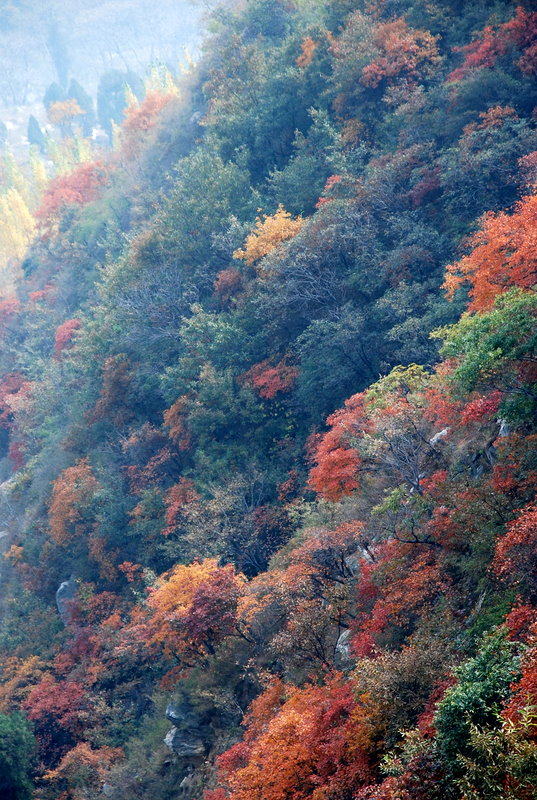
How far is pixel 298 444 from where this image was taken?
31828 mm

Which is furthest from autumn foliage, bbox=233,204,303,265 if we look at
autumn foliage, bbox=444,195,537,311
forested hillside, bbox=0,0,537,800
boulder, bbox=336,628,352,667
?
boulder, bbox=336,628,352,667

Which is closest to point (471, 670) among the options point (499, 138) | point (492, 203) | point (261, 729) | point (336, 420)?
point (261, 729)

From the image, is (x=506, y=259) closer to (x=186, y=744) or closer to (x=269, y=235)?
(x=269, y=235)

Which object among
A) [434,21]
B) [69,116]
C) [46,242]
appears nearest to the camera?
[434,21]

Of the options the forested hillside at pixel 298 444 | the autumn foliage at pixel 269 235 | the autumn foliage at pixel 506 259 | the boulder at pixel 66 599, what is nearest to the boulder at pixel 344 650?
the forested hillside at pixel 298 444

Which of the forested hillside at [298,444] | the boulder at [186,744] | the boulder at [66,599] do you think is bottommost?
the boulder at [186,744]

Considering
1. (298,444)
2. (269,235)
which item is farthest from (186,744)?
(269,235)

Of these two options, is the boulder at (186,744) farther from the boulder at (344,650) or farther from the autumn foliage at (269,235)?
the autumn foliage at (269,235)

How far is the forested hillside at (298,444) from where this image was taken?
1347cm

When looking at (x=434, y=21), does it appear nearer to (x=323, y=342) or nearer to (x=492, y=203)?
(x=492, y=203)

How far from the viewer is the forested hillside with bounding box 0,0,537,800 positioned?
1347 centimetres

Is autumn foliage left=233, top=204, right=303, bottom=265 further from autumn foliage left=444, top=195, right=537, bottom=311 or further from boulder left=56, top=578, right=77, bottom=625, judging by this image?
boulder left=56, top=578, right=77, bottom=625

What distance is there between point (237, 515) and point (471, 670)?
1897 centimetres

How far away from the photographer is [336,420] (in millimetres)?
23125
